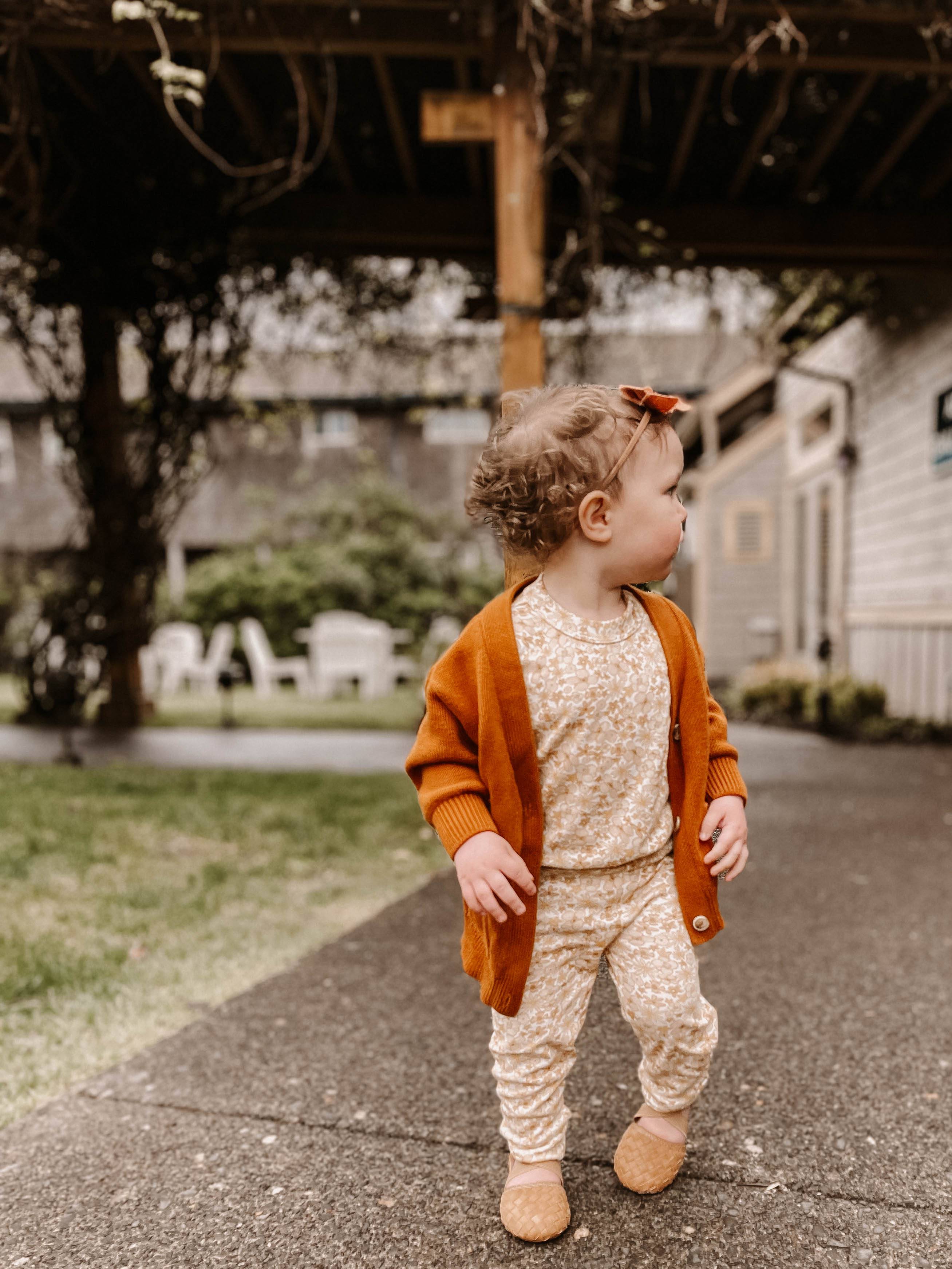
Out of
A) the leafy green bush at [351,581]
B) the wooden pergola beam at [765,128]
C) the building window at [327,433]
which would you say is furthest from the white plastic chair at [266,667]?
the wooden pergola beam at [765,128]

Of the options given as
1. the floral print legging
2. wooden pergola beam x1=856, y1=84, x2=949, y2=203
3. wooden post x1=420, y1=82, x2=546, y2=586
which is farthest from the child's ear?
wooden pergola beam x1=856, y1=84, x2=949, y2=203

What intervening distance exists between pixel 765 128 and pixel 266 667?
941cm

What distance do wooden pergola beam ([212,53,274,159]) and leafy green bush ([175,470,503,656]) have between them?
373 inches

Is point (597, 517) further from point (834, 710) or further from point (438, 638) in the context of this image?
point (438, 638)

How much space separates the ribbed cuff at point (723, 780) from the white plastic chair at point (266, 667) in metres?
11.1

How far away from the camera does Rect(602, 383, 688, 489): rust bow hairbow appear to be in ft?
4.75

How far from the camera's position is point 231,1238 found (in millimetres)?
1486

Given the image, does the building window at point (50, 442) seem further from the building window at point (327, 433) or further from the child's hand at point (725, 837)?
the child's hand at point (725, 837)

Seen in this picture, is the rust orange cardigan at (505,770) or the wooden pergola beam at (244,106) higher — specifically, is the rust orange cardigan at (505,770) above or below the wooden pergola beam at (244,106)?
below

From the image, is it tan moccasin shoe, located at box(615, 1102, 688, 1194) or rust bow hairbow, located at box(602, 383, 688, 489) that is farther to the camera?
tan moccasin shoe, located at box(615, 1102, 688, 1194)

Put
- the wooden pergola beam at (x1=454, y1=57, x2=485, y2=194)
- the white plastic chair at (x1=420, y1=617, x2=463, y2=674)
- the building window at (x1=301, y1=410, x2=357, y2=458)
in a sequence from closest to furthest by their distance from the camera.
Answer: the wooden pergola beam at (x1=454, y1=57, x2=485, y2=194) < the white plastic chair at (x1=420, y1=617, x2=463, y2=674) < the building window at (x1=301, y1=410, x2=357, y2=458)

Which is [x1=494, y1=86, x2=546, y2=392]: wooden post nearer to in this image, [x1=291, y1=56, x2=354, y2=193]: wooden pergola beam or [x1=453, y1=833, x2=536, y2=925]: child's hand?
[x1=291, y1=56, x2=354, y2=193]: wooden pergola beam

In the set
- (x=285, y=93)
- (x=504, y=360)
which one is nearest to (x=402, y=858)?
(x=504, y=360)

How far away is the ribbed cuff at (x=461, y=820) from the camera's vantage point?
1415mm
